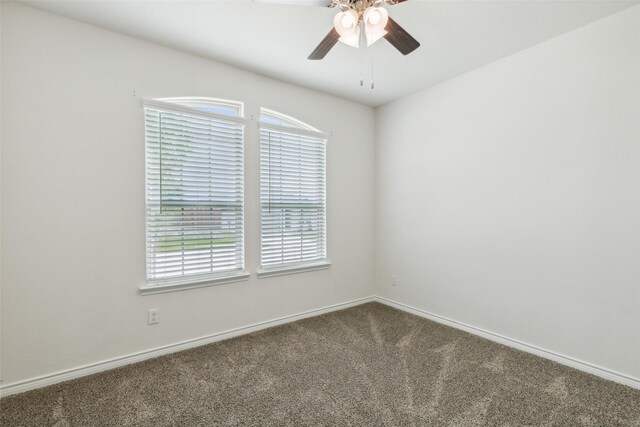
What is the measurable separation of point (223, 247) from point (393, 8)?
237 cm

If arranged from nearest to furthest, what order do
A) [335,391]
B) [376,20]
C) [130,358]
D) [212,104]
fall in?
1. [376,20]
2. [335,391]
3. [130,358]
4. [212,104]

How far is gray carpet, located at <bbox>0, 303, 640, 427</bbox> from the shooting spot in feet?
5.91

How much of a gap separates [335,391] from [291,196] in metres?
1.94

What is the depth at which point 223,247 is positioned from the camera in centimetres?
287

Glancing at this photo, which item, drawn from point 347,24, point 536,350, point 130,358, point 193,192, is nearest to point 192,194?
point 193,192

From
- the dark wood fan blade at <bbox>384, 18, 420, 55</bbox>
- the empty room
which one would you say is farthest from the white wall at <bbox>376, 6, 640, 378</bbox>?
the dark wood fan blade at <bbox>384, 18, 420, 55</bbox>

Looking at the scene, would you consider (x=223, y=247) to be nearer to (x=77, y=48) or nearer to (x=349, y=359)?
(x=349, y=359)

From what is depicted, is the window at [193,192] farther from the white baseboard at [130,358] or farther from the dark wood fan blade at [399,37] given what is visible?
the dark wood fan blade at [399,37]

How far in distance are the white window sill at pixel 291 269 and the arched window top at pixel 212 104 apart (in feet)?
5.23

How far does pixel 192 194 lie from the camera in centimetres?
269

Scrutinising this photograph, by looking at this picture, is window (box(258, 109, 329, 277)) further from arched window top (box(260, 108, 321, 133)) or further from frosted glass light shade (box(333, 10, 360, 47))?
frosted glass light shade (box(333, 10, 360, 47))

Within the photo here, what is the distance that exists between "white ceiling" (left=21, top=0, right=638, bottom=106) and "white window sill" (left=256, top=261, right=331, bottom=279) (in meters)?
2.00

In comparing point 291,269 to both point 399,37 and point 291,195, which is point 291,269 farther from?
point 399,37

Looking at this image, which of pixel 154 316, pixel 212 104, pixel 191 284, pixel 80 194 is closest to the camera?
pixel 80 194
